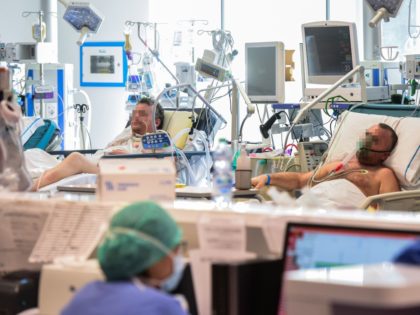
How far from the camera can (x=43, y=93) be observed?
340 inches

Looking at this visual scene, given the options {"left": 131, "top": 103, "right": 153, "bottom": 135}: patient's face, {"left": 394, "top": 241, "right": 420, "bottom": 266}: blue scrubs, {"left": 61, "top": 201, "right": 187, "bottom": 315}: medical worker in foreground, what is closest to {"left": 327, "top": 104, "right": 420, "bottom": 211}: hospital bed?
{"left": 131, "top": 103, "right": 153, "bottom": 135}: patient's face

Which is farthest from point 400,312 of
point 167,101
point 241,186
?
point 167,101

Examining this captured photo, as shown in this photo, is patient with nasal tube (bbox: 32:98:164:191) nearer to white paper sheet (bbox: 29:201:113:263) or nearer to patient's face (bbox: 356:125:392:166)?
patient's face (bbox: 356:125:392:166)

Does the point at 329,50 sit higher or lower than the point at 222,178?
higher

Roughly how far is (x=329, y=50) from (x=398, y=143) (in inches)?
68.7

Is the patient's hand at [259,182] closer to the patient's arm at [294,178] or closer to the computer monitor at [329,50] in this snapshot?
the patient's arm at [294,178]

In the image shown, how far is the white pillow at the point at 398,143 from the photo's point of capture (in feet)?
15.9

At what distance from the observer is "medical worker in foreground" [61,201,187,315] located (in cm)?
185

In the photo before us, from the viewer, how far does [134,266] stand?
1.90 metres

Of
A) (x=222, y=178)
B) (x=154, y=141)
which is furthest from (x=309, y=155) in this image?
(x=222, y=178)

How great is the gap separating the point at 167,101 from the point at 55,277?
21.2ft

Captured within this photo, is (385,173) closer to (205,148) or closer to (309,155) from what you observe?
(309,155)

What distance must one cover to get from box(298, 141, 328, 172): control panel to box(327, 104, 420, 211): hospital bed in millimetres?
249

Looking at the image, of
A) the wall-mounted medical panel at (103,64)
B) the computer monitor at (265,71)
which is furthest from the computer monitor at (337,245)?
the wall-mounted medical panel at (103,64)
